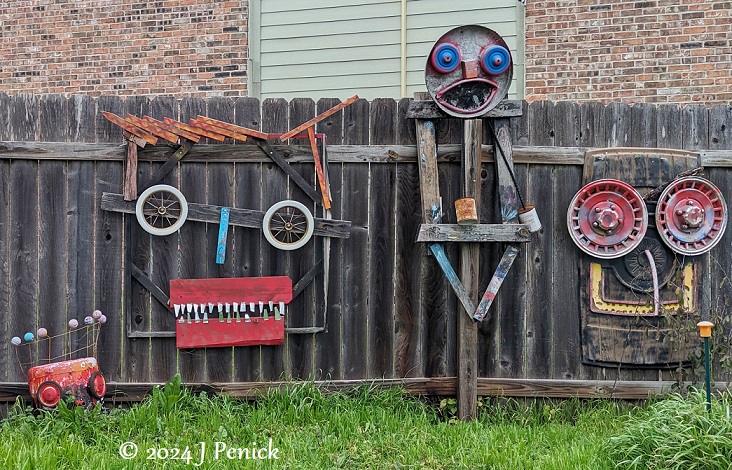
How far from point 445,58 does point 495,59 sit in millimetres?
328

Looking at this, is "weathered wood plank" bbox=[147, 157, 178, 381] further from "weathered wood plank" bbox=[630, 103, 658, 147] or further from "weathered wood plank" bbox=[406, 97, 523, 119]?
"weathered wood plank" bbox=[630, 103, 658, 147]

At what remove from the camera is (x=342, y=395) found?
4.65 m

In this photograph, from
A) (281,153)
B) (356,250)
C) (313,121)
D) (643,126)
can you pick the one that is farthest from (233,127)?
(643,126)

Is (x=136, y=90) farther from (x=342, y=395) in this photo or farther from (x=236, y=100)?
(x=342, y=395)

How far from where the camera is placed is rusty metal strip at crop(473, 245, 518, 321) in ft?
14.8

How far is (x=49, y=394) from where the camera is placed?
4328 millimetres

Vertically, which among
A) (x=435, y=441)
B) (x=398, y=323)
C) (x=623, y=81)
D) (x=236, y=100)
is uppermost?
(x=623, y=81)

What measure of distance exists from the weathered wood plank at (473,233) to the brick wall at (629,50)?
3.26 metres

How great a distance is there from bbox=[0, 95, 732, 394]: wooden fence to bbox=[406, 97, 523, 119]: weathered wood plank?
0.14m

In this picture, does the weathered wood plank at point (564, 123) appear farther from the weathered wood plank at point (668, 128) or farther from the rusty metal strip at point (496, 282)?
the rusty metal strip at point (496, 282)

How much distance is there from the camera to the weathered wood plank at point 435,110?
4.58m

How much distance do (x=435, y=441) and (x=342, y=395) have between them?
864mm

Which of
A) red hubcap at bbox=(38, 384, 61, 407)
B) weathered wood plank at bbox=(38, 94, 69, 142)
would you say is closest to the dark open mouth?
weathered wood plank at bbox=(38, 94, 69, 142)

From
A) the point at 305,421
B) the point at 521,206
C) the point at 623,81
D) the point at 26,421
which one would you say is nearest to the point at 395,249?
the point at 521,206
